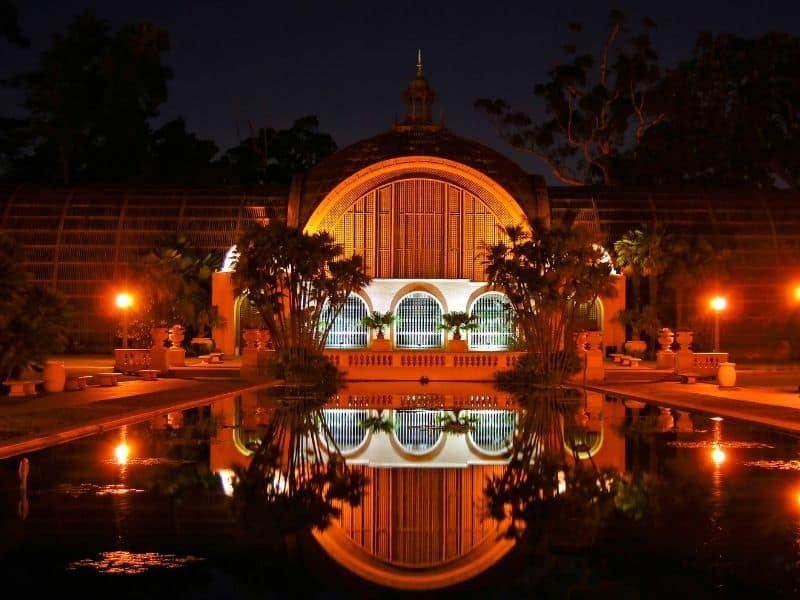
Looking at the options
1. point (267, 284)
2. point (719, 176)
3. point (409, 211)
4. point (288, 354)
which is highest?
point (719, 176)

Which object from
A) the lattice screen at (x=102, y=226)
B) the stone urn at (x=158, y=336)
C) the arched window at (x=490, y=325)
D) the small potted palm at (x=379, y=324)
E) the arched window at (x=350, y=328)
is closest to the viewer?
the stone urn at (x=158, y=336)

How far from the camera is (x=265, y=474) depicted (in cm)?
1594

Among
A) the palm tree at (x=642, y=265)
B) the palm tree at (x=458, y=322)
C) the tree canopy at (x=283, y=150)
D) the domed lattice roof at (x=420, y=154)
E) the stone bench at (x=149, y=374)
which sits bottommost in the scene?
the stone bench at (x=149, y=374)

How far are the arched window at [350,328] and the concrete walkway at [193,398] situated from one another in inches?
249

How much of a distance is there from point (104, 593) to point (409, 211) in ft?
133

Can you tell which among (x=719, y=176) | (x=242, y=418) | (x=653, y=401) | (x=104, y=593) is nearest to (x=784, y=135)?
(x=719, y=176)

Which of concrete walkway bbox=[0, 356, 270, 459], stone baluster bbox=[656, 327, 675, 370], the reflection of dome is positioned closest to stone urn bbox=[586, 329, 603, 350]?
stone baluster bbox=[656, 327, 675, 370]

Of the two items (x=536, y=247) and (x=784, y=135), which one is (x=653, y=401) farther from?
(x=784, y=135)

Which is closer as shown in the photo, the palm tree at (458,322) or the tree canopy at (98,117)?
the palm tree at (458,322)

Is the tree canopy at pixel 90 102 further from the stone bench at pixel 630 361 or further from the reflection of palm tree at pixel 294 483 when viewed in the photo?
the reflection of palm tree at pixel 294 483

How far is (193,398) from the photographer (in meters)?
28.6

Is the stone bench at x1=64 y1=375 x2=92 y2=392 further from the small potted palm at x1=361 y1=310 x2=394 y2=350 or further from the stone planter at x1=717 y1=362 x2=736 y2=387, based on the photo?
the stone planter at x1=717 y1=362 x2=736 y2=387

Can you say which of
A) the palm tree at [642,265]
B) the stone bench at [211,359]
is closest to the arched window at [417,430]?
the stone bench at [211,359]

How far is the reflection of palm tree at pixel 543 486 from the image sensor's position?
41.9ft
